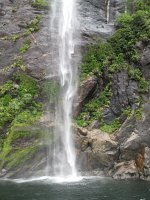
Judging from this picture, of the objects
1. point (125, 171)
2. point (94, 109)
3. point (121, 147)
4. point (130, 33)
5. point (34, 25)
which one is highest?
point (34, 25)

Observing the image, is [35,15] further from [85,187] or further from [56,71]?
[85,187]

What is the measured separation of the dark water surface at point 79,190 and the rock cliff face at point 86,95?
2.33m

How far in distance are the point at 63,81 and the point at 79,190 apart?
47.1ft

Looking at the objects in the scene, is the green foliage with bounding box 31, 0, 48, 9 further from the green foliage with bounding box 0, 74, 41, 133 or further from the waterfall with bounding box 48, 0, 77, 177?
the green foliage with bounding box 0, 74, 41, 133

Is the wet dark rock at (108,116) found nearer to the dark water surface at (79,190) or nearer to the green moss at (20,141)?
the green moss at (20,141)

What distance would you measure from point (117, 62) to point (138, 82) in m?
3.24

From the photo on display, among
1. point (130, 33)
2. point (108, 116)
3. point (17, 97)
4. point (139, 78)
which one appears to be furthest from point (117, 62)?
point (17, 97)

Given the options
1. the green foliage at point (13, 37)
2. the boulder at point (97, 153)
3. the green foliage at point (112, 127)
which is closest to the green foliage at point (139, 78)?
the green foliage at point (112, 127)

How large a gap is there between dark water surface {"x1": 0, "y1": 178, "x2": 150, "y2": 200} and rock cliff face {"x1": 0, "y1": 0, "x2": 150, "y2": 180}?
233cm

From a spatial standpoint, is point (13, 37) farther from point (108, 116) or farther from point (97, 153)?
point (97, 153)

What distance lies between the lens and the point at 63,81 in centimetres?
3716

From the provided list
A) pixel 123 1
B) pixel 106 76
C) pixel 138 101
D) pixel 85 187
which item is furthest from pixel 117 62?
pixel 85 187

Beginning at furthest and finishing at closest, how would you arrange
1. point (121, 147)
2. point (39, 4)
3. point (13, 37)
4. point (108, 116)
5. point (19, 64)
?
point (39, 4) < point (13, 37) < point (19, 64) < point (108, 116) < point (121, 147)

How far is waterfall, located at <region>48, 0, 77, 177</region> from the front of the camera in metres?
31.7
